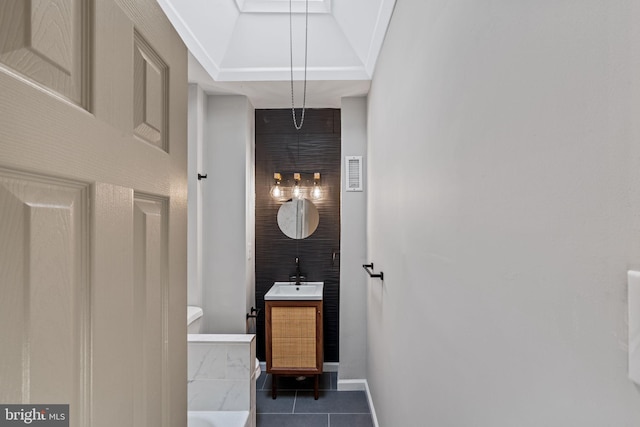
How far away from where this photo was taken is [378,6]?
6.15 ft

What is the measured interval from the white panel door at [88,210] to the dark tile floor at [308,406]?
196cm

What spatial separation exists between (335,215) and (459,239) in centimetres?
252

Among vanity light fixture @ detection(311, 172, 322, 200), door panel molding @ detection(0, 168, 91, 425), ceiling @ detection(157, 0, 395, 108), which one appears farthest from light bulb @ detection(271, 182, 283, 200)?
door panel molding @ detection(0, 168, 91, 425)

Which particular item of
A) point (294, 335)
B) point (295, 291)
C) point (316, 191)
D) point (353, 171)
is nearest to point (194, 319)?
point (294, 335)

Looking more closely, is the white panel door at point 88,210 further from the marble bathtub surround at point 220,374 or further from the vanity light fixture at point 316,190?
the vanity light fixture at point 316,190

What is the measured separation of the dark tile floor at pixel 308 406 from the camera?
2531 millimetres

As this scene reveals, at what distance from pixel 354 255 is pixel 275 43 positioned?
5.62ft

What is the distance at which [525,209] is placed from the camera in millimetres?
604

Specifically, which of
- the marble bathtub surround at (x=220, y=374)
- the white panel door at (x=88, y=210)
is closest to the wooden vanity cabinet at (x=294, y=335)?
the marble bathtub surround at (x=220, y=374)

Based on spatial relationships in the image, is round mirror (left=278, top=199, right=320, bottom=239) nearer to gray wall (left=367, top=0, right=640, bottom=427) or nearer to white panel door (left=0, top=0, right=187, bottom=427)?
gray wall (left=367, top=0, right=640, bottom=427)

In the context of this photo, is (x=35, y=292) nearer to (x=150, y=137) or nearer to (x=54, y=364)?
(x=54, y=364)

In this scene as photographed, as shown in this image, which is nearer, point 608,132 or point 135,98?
point 608,132

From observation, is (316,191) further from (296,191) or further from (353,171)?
(353,171)

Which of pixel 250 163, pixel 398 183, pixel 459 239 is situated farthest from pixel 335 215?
pixel 459 239
